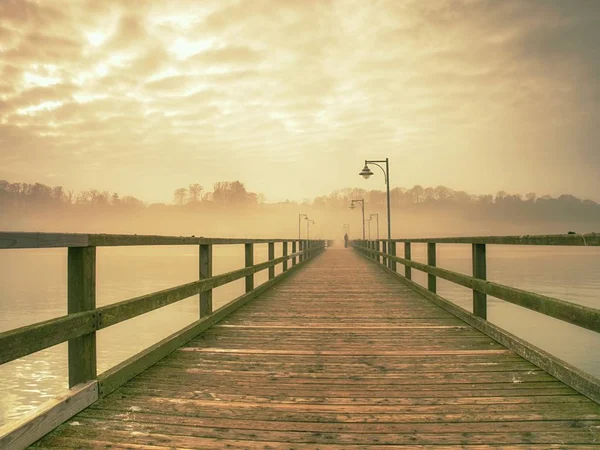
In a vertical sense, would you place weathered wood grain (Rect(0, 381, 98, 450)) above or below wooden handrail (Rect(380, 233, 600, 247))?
below

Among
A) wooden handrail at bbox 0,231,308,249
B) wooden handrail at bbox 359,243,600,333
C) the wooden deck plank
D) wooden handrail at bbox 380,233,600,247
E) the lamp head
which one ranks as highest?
the lamp head

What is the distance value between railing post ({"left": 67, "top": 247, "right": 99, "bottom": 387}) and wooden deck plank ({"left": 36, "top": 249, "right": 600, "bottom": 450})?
11.5 inches

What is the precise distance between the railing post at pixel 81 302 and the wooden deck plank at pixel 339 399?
0.29 metres

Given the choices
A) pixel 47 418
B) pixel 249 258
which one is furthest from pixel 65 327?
pixel 249 258

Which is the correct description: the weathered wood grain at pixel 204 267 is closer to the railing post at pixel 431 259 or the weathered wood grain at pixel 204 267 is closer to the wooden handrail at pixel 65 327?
the wooden handrail at pixel 65 327

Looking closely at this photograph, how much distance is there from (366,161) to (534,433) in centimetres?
1829

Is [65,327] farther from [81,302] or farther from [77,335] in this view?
[81,302]

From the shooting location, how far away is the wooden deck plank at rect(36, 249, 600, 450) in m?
2.67

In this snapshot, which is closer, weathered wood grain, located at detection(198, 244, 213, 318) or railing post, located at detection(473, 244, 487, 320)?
railing post, located at detection(473, 244, 487, 320)

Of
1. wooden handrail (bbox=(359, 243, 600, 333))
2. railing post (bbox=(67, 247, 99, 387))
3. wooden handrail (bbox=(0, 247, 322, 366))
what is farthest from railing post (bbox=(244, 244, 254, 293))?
railing post (bbox=(67, 247, 99, 387))

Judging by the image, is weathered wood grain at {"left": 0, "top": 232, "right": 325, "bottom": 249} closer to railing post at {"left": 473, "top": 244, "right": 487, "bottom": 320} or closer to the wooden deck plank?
the wooden deck plank

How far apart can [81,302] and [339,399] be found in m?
2.21

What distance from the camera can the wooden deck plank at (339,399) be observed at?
8.75 feet

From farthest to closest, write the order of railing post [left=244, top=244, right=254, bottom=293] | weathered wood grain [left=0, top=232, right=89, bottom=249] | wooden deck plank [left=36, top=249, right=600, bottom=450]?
railing post [left=244, top=244, right=254, bottom=293]
wooden deck plank [left=36, top=249, right=600, bottom=450]
weathered wood grain [left=0, top=232, right=89, bottom=249]
